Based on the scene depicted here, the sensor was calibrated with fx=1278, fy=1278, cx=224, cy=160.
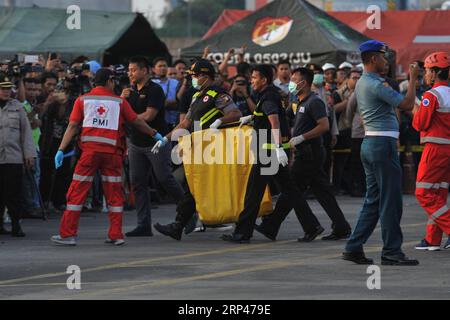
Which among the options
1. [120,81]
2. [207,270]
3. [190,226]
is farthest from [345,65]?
[207,270]

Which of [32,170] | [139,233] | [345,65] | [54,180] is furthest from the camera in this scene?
[345,65]

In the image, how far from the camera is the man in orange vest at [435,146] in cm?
1323

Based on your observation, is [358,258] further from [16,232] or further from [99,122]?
[16,232]

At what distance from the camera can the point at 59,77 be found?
19.6 m

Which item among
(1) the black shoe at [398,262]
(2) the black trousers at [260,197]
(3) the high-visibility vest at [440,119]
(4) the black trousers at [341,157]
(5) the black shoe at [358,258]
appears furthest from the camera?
(4) the black trousers at [341,157]

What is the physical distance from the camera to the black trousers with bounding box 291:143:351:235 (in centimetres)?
1448

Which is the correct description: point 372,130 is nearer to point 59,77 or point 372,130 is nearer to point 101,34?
point 59,77

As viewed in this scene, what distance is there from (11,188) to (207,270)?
168 inches

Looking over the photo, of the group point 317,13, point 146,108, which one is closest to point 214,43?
point 317,13

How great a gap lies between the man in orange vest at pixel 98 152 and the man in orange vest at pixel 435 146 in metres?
3.32

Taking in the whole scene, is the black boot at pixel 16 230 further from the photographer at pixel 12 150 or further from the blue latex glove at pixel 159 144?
the blue latex glove at pixel 159 144

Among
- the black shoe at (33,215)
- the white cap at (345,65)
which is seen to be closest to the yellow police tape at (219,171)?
the black shoe at (33,215)

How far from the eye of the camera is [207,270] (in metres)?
11.8

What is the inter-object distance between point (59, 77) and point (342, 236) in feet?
21.7
